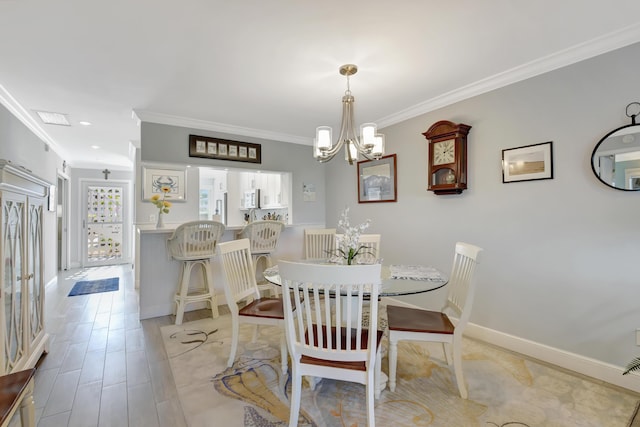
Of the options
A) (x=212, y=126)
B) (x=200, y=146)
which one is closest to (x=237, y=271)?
(x=200, y=146)

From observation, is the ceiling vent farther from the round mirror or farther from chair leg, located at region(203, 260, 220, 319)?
the round mirror

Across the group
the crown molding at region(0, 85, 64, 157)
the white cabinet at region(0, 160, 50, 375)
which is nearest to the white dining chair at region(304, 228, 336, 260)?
the white cabinet at region(0, 160, 50, 375)

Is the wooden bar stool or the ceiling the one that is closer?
the wooden bar stool

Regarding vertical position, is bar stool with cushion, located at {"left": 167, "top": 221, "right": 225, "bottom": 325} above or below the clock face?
below

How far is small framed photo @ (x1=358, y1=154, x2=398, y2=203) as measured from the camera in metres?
3.67

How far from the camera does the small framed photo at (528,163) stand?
2.33m

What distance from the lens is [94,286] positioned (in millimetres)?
4840

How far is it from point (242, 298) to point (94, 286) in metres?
3.97

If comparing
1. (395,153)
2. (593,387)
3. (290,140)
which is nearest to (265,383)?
(593,387)

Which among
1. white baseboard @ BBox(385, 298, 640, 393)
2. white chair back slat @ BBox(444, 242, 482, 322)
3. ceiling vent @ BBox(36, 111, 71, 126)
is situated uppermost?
ceiling vent @ BBox(36, 111, 71, 126)

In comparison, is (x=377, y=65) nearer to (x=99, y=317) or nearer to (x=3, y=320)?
(x=3, y=320)

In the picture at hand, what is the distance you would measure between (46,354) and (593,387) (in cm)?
412

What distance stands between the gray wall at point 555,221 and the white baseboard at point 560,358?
4cm

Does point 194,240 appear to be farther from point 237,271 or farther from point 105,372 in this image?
point 105,372
